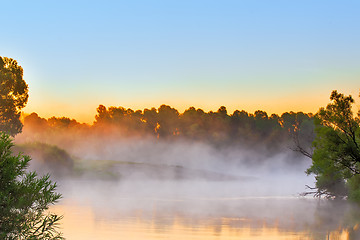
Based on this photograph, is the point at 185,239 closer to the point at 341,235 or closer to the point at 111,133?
the point at 341,235

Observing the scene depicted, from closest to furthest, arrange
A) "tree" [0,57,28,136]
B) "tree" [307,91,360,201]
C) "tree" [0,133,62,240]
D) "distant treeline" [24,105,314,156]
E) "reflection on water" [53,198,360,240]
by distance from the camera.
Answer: "tree" [0,133,62,240] < "reflection on water" [53,198,360,240] < "tree" [307,91,360,201] < "tree" [0,57,28,136] < "distant treeline" [24,105,314,156]

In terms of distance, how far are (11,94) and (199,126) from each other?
126825 mm

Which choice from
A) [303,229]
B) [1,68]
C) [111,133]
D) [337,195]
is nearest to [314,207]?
[337,195]

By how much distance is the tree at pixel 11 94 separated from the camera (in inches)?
2712

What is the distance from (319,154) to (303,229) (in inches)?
274

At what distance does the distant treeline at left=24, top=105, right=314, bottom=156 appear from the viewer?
188375 millimetres

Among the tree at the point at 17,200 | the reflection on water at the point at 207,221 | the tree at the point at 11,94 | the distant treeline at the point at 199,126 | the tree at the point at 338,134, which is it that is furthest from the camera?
the distant treeline at the point at 199,126

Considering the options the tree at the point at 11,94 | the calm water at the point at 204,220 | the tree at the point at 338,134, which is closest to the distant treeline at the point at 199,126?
the tree at the point at 11,94

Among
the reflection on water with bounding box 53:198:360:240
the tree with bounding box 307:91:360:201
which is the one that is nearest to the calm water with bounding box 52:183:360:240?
the reflection on water with bounding box 53:198:360:240

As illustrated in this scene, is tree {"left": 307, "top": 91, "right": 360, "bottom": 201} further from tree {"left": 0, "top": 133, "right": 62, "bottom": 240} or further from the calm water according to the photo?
tree {"left": 0, "top": 133, "right": 62, "bottom": 240}

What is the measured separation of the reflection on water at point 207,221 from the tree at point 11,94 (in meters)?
18.8

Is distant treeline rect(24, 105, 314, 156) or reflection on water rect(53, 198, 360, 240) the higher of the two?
distant treeline rect(24, 105, 314, 156)

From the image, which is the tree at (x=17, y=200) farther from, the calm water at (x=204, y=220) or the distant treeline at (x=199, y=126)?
the distant treeline at (x=199, y=126)

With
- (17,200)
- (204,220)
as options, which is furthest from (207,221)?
(17,200)
